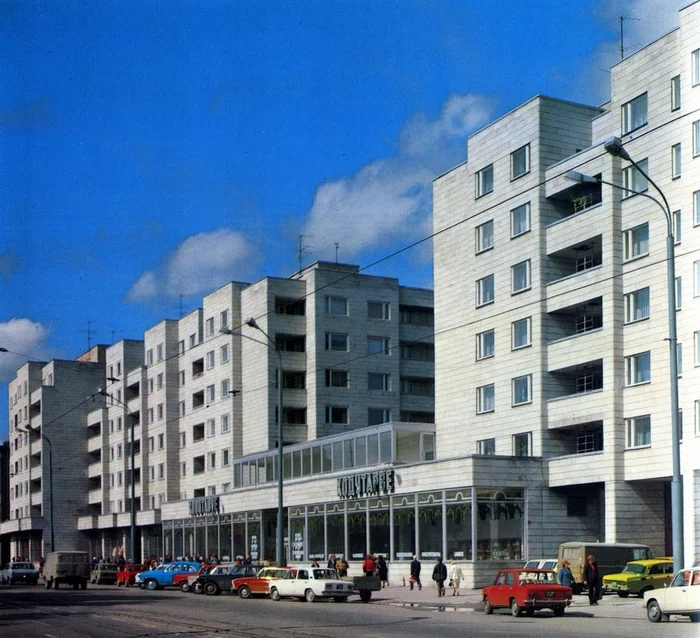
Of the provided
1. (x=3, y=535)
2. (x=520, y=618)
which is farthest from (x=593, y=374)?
(x=3, y=535)

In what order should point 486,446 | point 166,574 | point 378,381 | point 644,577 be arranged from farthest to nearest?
point 378,381 → point 166,574 → point 486,446 → point 644,577

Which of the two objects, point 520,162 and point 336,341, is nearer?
point 520,162

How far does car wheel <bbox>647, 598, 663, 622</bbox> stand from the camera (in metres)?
28.2

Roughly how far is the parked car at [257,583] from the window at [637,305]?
17726mm

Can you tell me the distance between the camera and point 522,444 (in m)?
53.4

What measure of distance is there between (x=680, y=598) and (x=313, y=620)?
9.12 m

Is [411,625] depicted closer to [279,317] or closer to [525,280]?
[525,280]

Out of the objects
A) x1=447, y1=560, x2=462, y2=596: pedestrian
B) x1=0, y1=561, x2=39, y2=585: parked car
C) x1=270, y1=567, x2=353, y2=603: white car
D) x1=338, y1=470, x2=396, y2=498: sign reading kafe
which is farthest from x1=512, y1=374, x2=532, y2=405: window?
x1=0, y1=561, x2=39, y2=585: parked car

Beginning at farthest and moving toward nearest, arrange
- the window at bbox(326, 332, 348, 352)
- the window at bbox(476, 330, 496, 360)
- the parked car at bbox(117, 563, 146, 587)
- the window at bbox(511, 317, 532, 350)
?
the window at bbox(326, 332, 348, 352), the parked car at bbox(117, 563, 146, 587), the window at bbox(476, 330, 496, 360), the window at bbox(511, 317, 532, 350)

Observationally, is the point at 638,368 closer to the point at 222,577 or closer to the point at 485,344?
the point at 485,344

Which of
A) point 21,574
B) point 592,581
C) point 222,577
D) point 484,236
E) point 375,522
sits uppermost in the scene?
point 484,236

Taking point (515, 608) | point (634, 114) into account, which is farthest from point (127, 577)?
point (515, 608)

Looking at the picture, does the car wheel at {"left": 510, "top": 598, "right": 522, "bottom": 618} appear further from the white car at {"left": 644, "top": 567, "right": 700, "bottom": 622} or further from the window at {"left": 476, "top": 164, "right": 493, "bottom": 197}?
the window at {"left": 476, "top": 164, "right": 493, "bottom": 197}

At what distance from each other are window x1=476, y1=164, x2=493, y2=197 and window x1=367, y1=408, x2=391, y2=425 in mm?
25504
